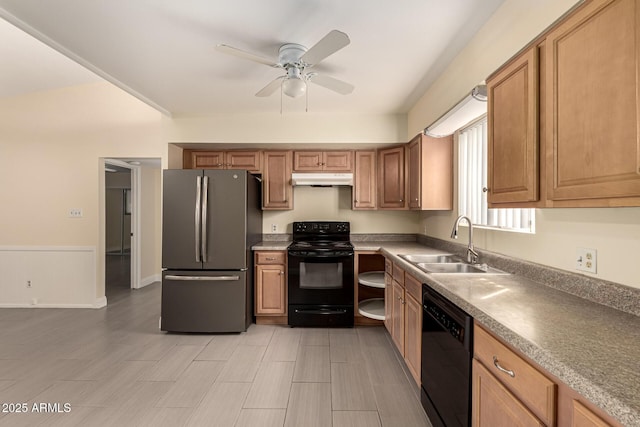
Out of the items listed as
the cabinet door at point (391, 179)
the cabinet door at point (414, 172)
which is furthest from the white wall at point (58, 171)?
the cabinet door at point (414, 172)

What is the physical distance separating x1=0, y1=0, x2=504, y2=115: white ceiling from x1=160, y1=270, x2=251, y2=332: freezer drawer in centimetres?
191

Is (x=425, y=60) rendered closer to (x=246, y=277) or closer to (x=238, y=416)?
(x=246, y=277)

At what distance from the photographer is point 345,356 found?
2748 millimetres

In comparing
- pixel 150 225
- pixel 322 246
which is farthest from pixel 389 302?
pixel 150 225

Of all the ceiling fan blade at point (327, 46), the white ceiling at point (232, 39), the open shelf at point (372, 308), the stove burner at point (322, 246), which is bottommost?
the open shelf at point (372, 308)

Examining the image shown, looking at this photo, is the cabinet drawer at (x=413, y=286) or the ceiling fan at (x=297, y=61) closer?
the ceiling fan at (x=297, y=61)

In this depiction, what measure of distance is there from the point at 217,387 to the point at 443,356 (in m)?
1.66

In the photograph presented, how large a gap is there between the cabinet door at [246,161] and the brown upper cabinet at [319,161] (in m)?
0.47

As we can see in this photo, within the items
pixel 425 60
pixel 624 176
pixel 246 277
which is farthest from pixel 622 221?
pixel 246 277

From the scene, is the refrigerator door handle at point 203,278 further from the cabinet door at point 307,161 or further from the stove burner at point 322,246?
the cabinet door at point 307,161

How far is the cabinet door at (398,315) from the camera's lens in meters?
2.46

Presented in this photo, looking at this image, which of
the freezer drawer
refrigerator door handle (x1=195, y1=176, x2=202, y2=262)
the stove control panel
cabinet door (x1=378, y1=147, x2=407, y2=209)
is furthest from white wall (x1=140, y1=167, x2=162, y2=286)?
cabinet door (x1=378, y1=147, x2=407, y2=209)

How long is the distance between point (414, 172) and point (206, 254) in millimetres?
2396

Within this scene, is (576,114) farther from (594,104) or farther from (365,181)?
(365,181)
